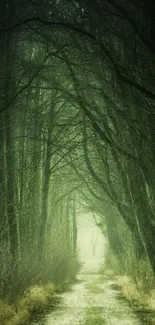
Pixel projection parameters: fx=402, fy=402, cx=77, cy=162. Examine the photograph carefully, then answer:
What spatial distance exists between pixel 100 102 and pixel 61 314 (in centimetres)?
589

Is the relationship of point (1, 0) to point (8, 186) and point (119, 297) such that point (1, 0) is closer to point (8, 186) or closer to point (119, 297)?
point (8, 186)

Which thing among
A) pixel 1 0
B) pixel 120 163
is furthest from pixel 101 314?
pixel 1 0

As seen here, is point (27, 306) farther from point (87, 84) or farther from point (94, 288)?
point (94, 288)

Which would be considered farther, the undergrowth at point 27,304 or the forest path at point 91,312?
the forest path at point 91,312

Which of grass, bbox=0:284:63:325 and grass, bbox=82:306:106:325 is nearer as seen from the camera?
grass, bbox=0:284:63:325

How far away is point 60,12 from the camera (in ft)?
25.0

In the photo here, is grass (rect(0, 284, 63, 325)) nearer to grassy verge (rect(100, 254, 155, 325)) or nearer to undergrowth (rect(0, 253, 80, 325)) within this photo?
undergrowth (rect(0, 253, 80, 325))

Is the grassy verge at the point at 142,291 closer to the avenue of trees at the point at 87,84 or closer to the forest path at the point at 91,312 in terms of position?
the forest path at the point at 91,312

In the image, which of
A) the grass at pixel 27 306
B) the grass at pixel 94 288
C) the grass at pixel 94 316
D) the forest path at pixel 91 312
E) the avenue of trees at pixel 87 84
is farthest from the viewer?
the grass at pixel 94 288

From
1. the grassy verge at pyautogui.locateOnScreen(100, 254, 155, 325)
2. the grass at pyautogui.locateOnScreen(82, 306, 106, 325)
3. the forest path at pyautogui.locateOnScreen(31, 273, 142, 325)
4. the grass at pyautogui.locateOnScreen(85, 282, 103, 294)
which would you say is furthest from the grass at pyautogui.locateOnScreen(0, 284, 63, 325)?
the grass at pyautogui.locateOnScreen(85, 282, 103, 294)

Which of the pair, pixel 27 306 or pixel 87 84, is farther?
pixel 27 306

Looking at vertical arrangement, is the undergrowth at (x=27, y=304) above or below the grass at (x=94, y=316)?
above

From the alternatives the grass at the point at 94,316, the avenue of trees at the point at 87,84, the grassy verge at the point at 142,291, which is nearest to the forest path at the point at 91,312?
the grass at the point at 94,316

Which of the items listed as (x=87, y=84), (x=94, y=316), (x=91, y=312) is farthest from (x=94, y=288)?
(x=87, y=84)
